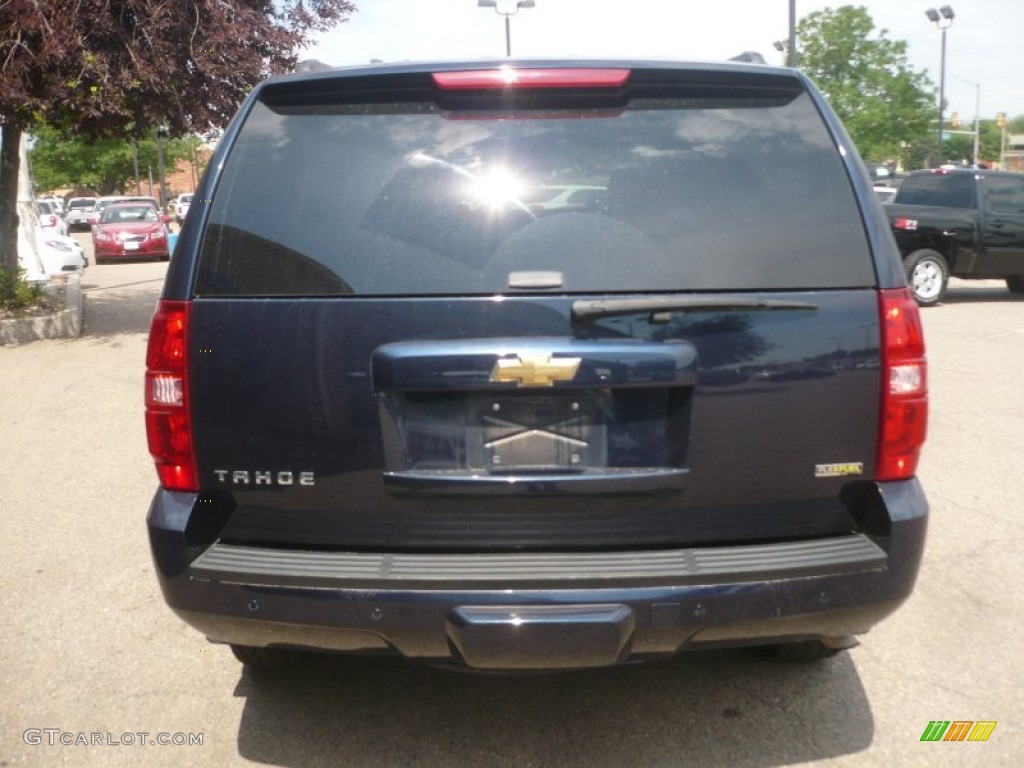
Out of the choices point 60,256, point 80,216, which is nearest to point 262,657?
point 60,256

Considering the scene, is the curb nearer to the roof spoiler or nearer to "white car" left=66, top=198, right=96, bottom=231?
the roof spoiler

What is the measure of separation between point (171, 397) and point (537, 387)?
100 cm

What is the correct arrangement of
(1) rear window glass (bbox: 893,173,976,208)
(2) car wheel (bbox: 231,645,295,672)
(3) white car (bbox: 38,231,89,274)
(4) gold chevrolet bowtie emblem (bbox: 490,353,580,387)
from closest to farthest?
(4) gold chevrolet bowtie emblem (bbox: 490,353,580,387)
(2) car wheel (bbox: 231,645,295,672)
(1) rear window glass (bbox: 893,173,976,208)
(3) white car (bbox: 38,231,89,274)

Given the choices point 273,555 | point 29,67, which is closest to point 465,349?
point 273,555

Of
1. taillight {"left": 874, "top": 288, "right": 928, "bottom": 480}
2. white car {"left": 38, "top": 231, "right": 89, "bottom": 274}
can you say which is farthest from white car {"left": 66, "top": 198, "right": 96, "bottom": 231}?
taillight {"left": 874, "top": 288, "right": 928, "bottom": 480}

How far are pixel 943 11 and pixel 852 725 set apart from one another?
4572 centimetres

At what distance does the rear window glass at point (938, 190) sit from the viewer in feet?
47.9

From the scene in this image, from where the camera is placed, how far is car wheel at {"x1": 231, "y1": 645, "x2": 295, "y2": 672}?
3.40 metres

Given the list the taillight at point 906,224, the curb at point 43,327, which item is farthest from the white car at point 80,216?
the taillight at point 906,224

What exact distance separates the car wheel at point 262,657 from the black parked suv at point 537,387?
0.62 metres

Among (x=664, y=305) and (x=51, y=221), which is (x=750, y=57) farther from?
(x=51, y=221)

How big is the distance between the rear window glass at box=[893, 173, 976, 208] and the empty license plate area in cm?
1353

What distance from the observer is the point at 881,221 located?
278cm

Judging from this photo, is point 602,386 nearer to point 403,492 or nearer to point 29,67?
point 403,492
